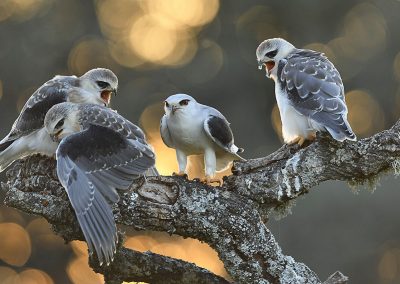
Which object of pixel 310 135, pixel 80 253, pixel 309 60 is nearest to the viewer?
pixel 310 135

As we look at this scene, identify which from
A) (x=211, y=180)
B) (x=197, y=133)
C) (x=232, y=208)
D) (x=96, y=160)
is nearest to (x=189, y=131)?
(x=197, y=133)

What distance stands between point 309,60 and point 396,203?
11.6 meters

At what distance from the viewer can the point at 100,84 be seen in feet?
Answer: 33.4

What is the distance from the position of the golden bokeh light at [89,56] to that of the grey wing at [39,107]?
37.7 ft

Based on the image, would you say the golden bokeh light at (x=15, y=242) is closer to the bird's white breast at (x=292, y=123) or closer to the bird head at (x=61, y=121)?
the bird's white breast at (x=292, y=123)

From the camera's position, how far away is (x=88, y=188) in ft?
26.3

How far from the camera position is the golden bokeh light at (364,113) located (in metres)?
21.2

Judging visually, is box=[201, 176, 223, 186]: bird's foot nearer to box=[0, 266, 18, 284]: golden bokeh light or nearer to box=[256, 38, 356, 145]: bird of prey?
box=[256, 38, 356, 145]: bird of prey

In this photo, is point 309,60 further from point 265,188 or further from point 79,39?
point 79,39

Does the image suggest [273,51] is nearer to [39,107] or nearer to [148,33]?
[39,107]

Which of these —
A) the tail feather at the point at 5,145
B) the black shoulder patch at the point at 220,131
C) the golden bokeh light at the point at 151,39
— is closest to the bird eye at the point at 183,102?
the black shoulder patch at the point at 220,131

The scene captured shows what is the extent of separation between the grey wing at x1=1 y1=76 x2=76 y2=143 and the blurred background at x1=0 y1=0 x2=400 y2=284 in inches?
379

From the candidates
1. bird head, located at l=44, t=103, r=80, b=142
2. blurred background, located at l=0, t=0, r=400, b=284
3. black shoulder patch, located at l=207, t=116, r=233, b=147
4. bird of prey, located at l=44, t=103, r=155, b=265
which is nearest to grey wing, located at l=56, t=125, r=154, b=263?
bird of prey, located at l=44, t=103, r=155, b=265

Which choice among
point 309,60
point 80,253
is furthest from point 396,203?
point 309,60
